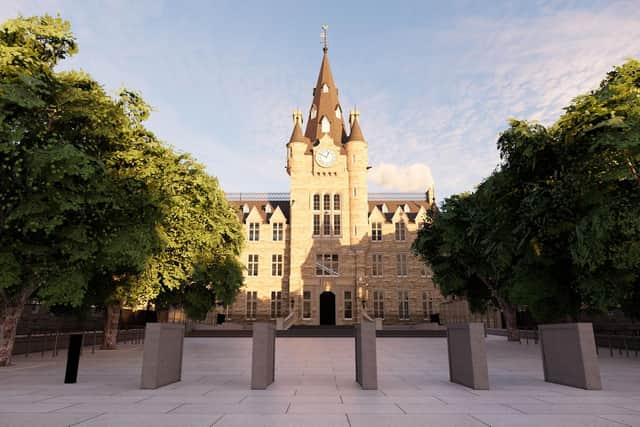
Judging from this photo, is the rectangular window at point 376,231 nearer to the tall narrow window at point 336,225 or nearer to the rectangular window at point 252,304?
the tall narrow window at point 336,225

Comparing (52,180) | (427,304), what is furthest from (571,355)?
(427,304)

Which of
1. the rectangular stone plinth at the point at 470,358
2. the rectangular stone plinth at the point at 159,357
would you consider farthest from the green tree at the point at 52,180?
the rectangular stone plinth at the point at 470,358

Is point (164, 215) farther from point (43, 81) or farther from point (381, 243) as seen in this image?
point (381, 243)

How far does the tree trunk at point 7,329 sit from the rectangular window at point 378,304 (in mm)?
36060

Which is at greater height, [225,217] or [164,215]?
[225,217]

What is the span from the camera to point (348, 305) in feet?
150

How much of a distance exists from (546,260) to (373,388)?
11173 mm

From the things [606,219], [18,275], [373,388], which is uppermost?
[606,219]

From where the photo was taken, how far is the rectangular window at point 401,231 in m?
49.0

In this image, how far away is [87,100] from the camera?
14484 millimetres

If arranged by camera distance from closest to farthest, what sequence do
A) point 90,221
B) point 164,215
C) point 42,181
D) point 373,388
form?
point 373,388
point 42,181
point 90,221
point 164,215

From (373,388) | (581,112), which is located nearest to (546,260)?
(581,112)

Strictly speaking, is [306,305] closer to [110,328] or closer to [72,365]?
[110,328]

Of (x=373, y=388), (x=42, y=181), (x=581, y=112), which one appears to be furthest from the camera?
(x=581, y=112)
